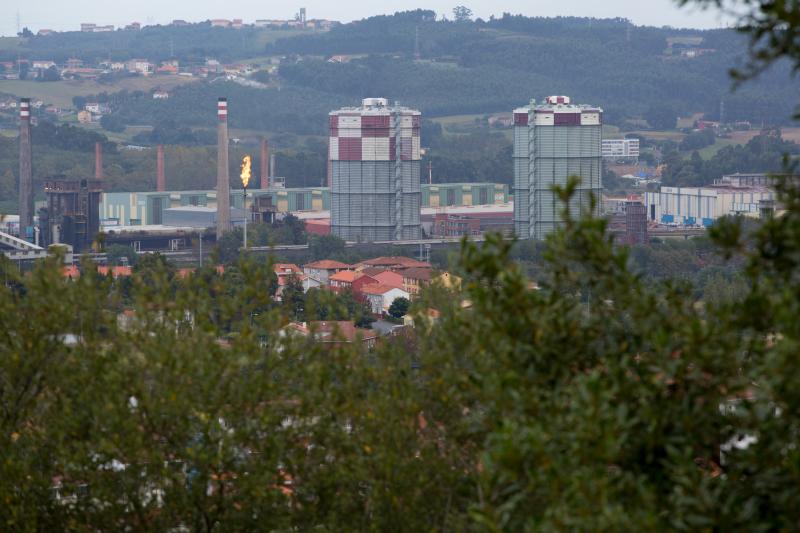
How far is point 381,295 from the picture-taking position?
105 ft

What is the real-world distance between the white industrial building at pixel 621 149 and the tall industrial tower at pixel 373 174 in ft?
103

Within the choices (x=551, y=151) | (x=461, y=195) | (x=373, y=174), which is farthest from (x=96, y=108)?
(x=551, y=151)

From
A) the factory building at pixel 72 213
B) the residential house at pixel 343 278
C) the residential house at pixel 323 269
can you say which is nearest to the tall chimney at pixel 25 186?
the factory building at pixel 72 213

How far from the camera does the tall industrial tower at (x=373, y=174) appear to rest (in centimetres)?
4747

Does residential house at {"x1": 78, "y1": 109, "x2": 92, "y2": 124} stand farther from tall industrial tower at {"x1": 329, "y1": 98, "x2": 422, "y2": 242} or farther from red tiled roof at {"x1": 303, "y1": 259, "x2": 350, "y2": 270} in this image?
red tiled roof at {"x1": 303, "y1": 259, "x2": 350, "y2": 270}

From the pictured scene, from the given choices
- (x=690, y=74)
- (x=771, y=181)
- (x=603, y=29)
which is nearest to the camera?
(x=771, y=181)

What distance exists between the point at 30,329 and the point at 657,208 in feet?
169

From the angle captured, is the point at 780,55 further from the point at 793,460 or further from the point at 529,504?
the point at 529,504

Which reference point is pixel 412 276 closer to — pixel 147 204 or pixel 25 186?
pixel 25 186

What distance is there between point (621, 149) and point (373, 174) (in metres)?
34.1

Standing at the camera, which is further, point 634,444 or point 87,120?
point 87,120

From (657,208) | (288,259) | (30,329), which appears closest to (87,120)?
(657,208)

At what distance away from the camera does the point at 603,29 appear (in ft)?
384

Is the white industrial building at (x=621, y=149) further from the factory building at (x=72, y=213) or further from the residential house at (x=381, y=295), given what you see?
the residential house at (x=381, y=295)
